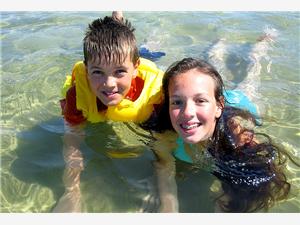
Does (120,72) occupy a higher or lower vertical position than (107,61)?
lower

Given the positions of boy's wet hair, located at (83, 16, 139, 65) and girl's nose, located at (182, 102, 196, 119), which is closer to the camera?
girl's nose, located at (182, 102, 196, 119)

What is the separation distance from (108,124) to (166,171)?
1049 mm

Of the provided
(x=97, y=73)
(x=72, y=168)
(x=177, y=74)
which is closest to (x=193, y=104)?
(x=177, y=74)

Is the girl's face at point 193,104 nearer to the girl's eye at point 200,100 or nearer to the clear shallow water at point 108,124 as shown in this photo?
the girl's eye at point 200,100

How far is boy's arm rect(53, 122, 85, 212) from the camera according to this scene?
299 cm

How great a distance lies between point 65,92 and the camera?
12.8 ft

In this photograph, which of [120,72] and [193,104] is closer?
[193,104]

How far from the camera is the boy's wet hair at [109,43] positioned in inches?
125

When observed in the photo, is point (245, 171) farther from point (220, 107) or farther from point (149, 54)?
point (149, 54)

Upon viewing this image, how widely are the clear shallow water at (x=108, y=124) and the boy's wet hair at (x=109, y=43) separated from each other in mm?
938

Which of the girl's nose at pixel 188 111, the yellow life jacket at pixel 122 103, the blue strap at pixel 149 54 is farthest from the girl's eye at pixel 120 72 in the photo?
the blue strap at pixel 149 54

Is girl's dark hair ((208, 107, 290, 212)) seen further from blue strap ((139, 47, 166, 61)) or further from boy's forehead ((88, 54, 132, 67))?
blue strap ((139, 47, 166, 61))

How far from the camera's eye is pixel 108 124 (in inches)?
162

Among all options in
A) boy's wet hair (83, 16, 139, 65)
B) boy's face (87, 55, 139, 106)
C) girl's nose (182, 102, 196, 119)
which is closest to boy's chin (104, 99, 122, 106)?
boy's face (87, 55, 139, 106)
